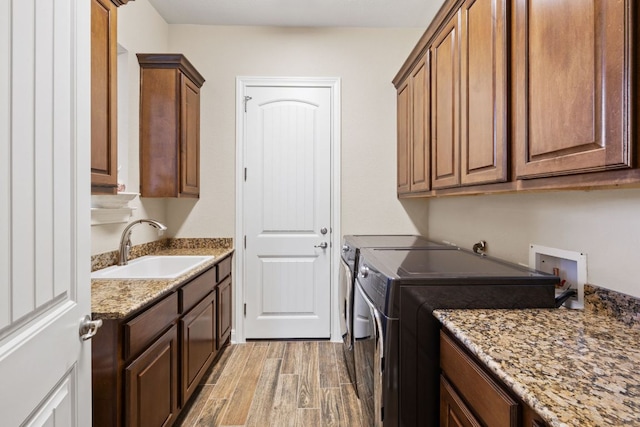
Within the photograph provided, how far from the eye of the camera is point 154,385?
1.54 metres

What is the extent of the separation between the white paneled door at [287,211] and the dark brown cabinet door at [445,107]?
1139 mm

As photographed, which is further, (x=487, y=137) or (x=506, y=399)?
(x=487, y=137)

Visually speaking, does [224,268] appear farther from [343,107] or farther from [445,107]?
Answer: [445,107]

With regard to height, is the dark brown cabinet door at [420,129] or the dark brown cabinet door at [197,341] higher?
the dark brown cabinet door at [420,129]

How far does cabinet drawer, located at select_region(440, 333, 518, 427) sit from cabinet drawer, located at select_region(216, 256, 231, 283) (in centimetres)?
177

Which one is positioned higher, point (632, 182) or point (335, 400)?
point (632, 182)

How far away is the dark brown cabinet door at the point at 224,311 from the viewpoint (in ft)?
8.51

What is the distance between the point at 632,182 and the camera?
81 centimetres

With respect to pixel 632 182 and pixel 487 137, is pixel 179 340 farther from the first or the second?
pixel 632 182

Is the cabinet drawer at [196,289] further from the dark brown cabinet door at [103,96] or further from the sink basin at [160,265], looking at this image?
the dark brown cabinet door at [103,96]

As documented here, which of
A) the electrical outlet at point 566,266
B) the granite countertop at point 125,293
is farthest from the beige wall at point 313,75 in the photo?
the electrical outlet at point 566,266

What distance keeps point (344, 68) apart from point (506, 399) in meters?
→ 2.84

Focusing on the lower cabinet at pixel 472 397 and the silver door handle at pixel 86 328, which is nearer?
the lower cabinet at pixel 472 397

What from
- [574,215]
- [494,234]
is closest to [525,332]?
[574,215]
